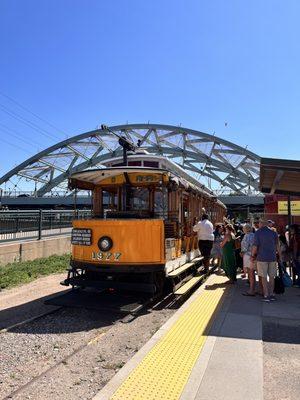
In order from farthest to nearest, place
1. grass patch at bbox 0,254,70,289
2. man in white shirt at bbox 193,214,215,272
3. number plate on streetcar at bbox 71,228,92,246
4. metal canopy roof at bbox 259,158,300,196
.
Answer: man in white shirt at bbox 193,214,215,272 < grass patch at bbox 0,254,70,289 < number plate on streetcar at bbox 71,228,92,246 < metal canopy roof at bbox 259,158,300,196

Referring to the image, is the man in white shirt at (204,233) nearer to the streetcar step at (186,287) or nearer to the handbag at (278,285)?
the streetcar step at (186,287)

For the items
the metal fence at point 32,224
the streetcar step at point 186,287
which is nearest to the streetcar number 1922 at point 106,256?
the streetcar step at point 186,287

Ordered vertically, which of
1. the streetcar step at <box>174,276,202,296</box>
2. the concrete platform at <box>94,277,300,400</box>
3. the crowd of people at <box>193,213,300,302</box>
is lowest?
the concrete platform at <box>94,277,300,400</box>

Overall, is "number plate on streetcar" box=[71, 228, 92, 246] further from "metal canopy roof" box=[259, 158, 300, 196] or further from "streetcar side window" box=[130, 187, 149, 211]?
"metal canopy roof" box=[259, 158, 300, 196]

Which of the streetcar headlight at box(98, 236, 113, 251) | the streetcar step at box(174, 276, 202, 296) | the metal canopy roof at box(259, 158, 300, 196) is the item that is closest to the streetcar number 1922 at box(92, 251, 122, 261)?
the streetcar headlight at box(98, 236, 113, 251)

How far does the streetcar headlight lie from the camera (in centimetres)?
904

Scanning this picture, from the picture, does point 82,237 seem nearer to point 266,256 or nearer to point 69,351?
point 69,351

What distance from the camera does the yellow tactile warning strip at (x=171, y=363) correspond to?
4.58 m

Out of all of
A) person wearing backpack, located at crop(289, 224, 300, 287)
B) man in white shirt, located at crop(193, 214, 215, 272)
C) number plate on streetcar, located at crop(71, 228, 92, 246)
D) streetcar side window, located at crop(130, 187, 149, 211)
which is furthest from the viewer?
man in white shirt, located at crop(193, 214, 215, 272)

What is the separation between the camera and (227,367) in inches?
206

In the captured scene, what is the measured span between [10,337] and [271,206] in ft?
78.3

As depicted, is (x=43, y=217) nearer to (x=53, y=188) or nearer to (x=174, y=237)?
(x=174, y=237)

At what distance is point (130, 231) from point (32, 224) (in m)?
9.53

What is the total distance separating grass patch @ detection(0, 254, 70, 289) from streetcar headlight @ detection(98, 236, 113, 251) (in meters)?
4.32
